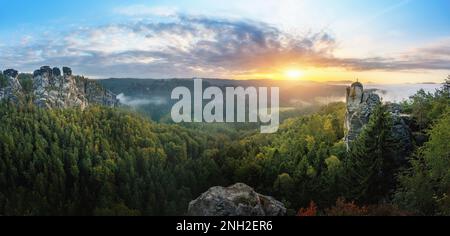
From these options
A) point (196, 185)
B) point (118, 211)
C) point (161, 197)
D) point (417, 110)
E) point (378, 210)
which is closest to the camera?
point (378, 210)

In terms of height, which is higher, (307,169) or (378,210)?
(378,210)

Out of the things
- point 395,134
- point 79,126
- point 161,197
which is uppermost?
point 395,134

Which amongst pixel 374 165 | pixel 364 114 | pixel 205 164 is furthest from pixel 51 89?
pixel 374 165

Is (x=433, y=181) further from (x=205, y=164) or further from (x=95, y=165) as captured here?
(x=95, y=165)

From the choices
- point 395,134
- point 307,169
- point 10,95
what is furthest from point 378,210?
point 10,95

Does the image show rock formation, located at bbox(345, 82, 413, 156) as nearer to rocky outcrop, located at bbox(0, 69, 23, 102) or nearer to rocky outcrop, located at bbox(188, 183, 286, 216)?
rocky outcrop, located at bbox(188, 183, 286, 216)

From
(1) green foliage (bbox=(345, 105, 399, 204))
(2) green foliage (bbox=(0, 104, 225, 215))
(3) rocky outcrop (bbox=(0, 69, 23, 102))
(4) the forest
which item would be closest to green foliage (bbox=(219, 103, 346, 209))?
(4) the forest
